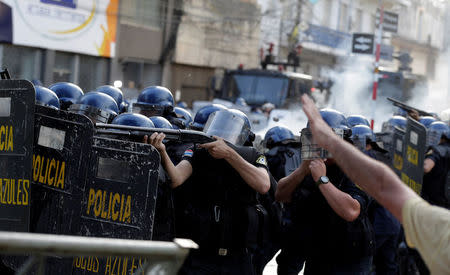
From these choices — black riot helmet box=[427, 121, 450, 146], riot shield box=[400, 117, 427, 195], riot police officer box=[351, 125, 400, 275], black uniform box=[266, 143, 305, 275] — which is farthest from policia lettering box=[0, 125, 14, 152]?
black riot helmet box=[427, 121, 450, 146]

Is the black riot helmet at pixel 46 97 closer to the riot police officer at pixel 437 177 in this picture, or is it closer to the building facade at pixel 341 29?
the riot police officer at pixel 437 177

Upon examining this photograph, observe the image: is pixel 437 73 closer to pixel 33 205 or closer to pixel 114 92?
pixel 114 92

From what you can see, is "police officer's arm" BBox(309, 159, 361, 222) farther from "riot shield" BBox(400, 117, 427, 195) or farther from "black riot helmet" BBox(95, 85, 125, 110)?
"black riot helmet" BBox(95, 85, 125, 110)

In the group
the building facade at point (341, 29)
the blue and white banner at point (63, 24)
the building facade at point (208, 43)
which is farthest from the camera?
the building facade at point (341, 29)

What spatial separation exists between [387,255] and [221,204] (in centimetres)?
289

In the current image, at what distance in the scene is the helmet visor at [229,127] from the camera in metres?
4.69

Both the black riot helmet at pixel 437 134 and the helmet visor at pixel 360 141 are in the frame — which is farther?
the black riot helmet at pixel 437 134

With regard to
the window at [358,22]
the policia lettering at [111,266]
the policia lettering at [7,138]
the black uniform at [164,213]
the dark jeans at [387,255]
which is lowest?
the dark jeans at [387,255]

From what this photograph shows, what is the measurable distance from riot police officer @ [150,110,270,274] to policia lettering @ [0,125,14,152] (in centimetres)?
82

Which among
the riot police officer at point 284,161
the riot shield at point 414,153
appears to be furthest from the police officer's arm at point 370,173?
the riot shield at point 414,153

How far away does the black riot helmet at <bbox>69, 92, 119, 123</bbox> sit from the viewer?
598cm

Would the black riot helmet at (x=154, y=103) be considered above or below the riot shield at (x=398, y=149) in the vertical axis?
above

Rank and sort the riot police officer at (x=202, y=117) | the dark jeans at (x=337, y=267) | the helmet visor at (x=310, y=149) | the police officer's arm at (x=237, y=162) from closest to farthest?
1. the helmet visor at (x=310, y=149)
2. the police officer's arm at (x=237, y=162)
3. the dark jeans at (x=337, y=267)
4. the riot police officer at (x=202, y=117)

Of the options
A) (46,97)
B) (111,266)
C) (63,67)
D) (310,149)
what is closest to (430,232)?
(310,149)
